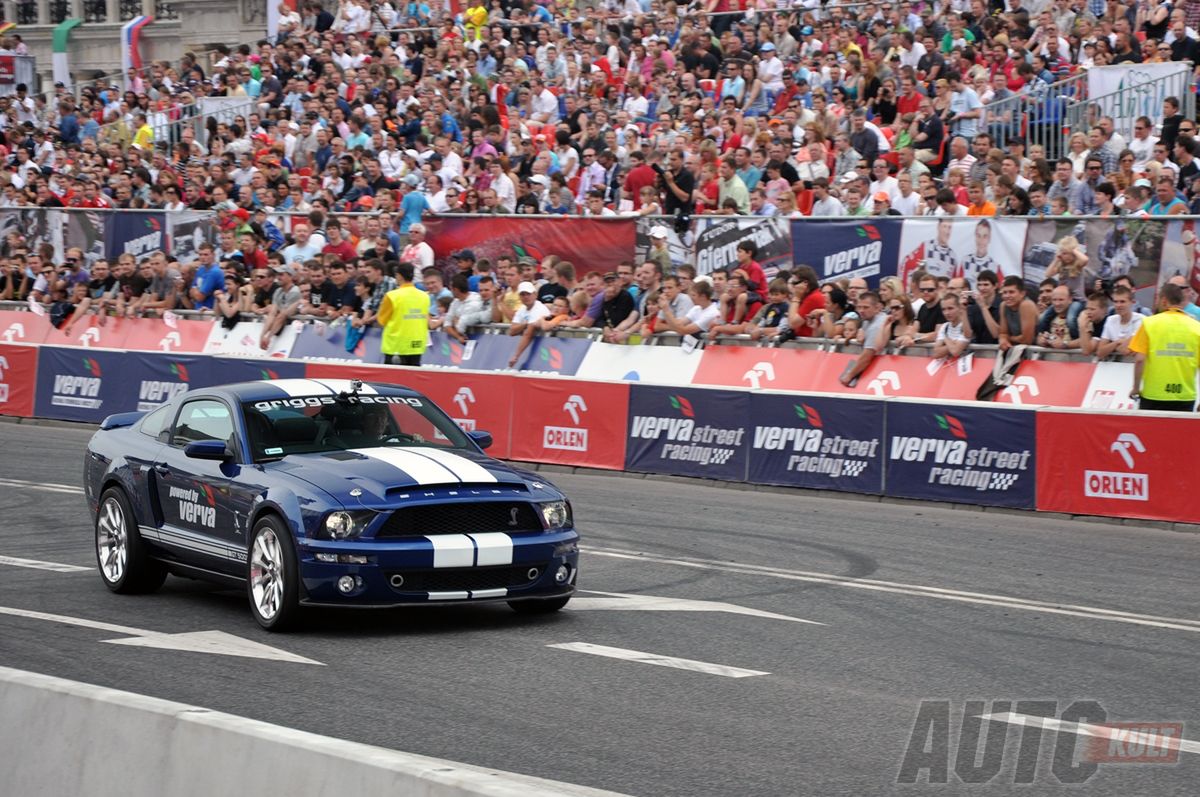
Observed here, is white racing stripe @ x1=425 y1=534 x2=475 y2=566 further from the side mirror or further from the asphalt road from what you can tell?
the side mirror

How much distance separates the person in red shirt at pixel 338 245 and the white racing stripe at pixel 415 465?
14.8 m

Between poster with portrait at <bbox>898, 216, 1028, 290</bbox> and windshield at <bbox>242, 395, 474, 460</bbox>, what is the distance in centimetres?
887

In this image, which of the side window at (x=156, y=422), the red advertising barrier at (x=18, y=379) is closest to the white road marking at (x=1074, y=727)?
the side window at (x=156, y=422)

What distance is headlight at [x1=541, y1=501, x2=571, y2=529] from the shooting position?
1005cm

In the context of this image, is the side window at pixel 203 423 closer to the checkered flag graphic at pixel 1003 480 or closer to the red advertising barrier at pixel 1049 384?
the checkered flag graphic at pixel 1003 480

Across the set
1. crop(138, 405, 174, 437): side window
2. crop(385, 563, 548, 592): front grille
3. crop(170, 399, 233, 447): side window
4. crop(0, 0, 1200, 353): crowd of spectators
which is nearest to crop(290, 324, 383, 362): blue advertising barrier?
crop(0, 0, 1200, 353): crowd of spectators

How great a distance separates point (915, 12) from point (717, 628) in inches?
672

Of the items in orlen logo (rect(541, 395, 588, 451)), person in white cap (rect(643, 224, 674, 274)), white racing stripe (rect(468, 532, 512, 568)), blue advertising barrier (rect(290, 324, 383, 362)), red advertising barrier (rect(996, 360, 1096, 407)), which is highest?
person in white cap (rect(643, 224, 674, 274))

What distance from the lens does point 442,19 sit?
33.2 metres

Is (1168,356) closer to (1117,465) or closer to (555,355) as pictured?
(1117,465)

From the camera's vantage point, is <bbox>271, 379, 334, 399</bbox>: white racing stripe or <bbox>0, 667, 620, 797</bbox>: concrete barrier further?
<bbox>271, 379, 334, 399</bbox>: white racing stripe

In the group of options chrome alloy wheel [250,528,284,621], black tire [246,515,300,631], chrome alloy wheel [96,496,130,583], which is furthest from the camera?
chrome alloy wheel [96,496,130,583]

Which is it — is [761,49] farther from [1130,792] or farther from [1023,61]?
[1130,792]

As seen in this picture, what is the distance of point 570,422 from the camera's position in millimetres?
19156
